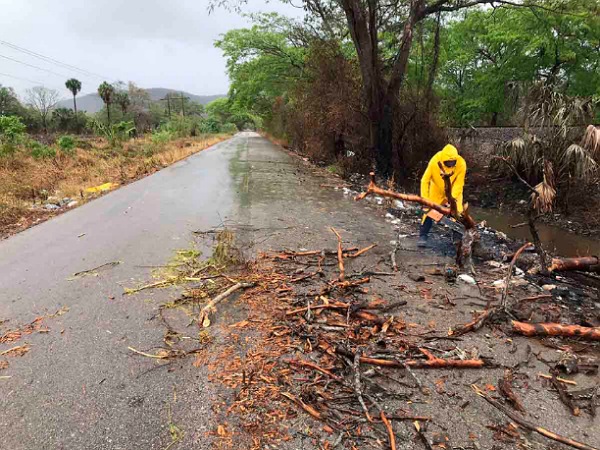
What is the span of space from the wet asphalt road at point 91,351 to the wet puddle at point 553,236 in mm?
6757

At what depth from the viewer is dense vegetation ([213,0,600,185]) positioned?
10391mm

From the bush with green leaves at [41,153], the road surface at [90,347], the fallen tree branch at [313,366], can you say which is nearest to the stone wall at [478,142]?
the road surface at [90,347]

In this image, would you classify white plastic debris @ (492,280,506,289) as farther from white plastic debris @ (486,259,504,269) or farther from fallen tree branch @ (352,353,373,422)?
fallen tree branch @ (352,353,373,422)

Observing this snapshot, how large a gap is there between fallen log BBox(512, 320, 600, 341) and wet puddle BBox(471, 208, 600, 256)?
471cm

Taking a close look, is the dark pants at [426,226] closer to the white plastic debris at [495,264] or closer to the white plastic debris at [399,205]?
the white plastic debris at [495,264]

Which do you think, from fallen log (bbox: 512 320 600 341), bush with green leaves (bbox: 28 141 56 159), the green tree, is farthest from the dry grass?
the green tree

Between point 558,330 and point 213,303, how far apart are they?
9.63ft

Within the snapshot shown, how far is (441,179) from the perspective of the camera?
523cm

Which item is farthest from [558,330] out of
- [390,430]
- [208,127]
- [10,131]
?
[208,127]

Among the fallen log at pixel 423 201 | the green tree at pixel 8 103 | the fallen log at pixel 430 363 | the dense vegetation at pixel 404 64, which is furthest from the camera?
the green tree at pixel 8 103

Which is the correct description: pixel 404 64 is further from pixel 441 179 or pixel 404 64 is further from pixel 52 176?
pixel 52 176

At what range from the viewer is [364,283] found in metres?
4.05

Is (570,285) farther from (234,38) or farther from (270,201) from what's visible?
(234,38)

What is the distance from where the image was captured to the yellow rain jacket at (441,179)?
511cm
